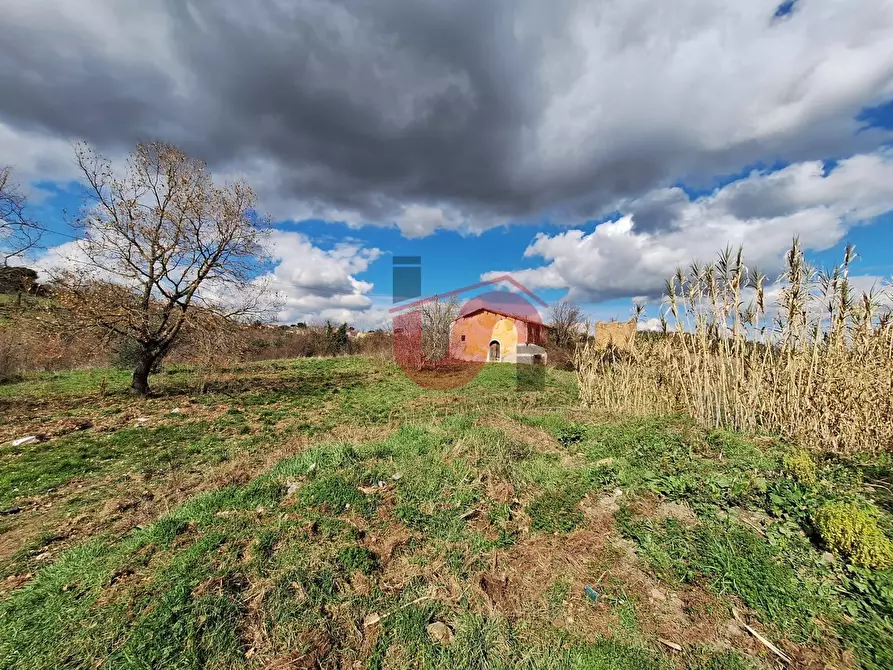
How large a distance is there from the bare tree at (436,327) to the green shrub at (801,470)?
738 inches

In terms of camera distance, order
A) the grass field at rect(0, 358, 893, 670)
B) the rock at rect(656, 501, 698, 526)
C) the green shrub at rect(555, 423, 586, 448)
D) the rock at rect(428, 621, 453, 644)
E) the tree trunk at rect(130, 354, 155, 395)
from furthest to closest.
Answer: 1. the tree trunk at rect(130, 354, 155, 395)
2. the green shrub at rect(555, 423, 586, 448)
3. the rock at rect(656, 501, 698, 526)
4. the rock at rect(428, 621, 453, 644)
5. the grass field at rect(0, 358, 893, 670)

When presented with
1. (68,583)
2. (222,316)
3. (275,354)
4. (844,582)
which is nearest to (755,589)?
(844,582)

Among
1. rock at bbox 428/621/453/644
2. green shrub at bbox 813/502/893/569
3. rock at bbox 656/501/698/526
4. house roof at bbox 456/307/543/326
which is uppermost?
house roof at bbox 456/307/543/326

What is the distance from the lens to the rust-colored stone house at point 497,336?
83.8 ft

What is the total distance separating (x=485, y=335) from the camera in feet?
88.9

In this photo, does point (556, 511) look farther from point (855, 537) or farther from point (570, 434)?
point (570, 434)

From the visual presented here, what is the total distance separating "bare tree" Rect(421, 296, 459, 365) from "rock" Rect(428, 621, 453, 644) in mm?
19591

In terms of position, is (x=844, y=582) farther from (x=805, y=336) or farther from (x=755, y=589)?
(x=805, y=336)

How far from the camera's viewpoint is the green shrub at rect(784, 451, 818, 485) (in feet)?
12.3

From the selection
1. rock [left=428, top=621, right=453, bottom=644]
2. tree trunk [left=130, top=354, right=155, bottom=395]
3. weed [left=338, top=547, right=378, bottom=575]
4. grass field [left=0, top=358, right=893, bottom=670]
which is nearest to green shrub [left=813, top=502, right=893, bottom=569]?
grass field [left=0, top=358, right=893, bottom=670]

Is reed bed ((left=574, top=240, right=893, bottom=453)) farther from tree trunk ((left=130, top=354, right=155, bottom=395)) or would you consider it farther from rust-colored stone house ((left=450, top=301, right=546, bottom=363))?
rust-colored stone house ((left=450, top=301, right=546, bottom=363))

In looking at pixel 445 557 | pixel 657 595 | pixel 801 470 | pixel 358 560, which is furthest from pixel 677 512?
pixel 358 560

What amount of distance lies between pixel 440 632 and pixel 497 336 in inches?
980

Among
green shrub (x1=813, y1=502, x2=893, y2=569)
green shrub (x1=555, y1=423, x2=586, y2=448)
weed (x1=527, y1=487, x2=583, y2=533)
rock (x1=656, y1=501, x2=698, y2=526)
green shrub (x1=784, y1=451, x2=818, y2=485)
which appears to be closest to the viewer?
green shrub (x1=813, y1=502, x2=893, y2=569)
